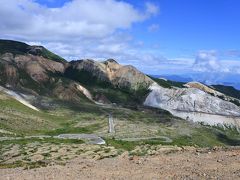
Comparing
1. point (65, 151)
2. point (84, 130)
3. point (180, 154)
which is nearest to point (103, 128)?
point (84, 130)

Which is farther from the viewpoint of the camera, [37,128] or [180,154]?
[37,128]

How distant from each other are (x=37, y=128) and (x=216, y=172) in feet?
468

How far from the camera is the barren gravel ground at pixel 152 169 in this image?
114 ft

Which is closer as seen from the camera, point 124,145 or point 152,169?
point 152,169

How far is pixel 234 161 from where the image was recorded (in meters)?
38.1

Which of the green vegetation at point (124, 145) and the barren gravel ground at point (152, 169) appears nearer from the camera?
the barren gravel ground at point (152, 169)

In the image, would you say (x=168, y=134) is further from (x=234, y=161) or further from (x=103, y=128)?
(x=234, y=161)

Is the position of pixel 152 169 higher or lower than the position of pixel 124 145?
higher

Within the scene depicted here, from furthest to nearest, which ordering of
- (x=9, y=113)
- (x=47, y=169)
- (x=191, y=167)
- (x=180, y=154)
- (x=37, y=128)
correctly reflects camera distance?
(x=9, y=113) → (x=37, y=128) → (x=180, y=154) → (x=47, y=169) → (x=191, y=167)

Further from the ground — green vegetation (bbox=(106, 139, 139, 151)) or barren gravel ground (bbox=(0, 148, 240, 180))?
barren gravel ground (bbox=(0, 148, 240, 180))

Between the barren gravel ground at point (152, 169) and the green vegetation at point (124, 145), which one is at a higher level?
the barren gravel ground at point (152, 169)

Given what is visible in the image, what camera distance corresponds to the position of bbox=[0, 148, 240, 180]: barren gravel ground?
34.8 metres

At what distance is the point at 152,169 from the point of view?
3716 cm

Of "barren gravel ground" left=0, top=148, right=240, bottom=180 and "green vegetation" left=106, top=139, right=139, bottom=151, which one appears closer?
"barren gravel ground" left=0, top=148, right=240, bottom=180
